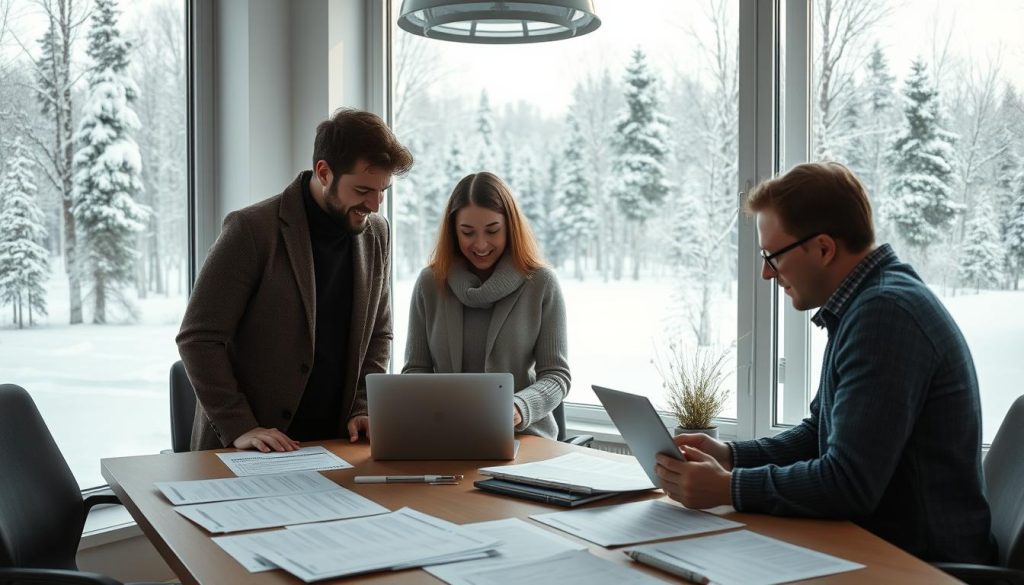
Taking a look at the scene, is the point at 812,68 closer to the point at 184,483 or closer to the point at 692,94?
the point at 692,94

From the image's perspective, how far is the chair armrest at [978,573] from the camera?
1641 millimetres

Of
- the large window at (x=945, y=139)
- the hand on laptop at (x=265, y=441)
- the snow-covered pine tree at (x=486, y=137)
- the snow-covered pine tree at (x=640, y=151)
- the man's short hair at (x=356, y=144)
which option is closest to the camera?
the hand on laptop at (x=265, y=441)

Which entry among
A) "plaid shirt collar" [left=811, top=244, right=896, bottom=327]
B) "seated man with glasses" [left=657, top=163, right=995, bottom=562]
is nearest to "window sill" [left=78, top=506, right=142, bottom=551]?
"seated man with glasses" [left=657, top=163, right=995, bottom=562]

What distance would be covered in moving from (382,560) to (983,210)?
2.51 metres

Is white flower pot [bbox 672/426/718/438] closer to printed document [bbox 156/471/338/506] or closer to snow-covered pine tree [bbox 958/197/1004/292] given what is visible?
snow-covered pine tree [bbox 958/197/1004/292]

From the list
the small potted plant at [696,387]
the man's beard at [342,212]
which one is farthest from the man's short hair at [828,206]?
the small potted plant at [696,387]

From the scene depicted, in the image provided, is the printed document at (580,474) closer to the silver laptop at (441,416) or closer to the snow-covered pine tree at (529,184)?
the silver laptop at (441,416)

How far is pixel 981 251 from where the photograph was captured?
3.17 metres

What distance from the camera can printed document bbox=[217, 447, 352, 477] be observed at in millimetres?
2215

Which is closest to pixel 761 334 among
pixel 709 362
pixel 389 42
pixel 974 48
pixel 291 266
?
pixel 709 362

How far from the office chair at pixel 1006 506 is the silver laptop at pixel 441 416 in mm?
998

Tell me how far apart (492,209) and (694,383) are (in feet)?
3.53

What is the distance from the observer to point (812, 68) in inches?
135

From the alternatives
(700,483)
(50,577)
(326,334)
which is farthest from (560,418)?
(50,577)
